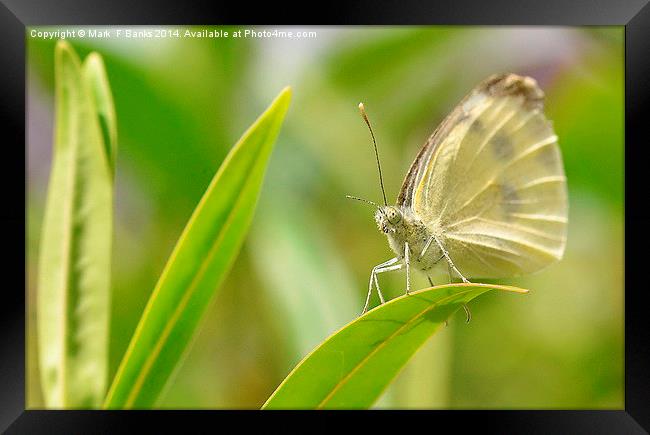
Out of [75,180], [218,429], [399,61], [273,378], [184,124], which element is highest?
[399,61]

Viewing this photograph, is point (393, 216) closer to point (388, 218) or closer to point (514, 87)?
point (388, 218)

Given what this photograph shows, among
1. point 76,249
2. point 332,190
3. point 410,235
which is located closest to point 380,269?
point 410,235

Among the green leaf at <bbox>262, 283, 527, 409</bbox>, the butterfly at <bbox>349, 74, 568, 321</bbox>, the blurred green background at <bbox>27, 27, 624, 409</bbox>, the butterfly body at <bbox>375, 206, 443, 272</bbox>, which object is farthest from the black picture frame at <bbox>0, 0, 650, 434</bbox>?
the butterfly body at <bbox>375, 206, 443, 272</bbox>

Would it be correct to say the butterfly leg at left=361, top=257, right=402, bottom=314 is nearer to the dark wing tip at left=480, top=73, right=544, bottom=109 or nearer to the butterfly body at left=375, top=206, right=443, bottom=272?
the butterfly body at left=375, top=206, right=443, bottom=272

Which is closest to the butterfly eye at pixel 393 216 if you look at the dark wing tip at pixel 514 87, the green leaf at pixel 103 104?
the dark wing tip at pixel 514 87

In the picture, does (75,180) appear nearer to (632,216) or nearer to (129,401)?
(129,401)
